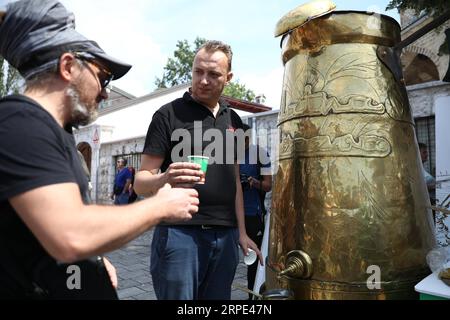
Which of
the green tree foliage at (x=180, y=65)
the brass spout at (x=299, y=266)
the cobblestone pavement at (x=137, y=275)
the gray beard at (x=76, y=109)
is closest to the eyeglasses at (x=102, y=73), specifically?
the gray beard at (x=76, y=109)

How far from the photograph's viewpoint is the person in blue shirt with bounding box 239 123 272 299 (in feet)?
14.2

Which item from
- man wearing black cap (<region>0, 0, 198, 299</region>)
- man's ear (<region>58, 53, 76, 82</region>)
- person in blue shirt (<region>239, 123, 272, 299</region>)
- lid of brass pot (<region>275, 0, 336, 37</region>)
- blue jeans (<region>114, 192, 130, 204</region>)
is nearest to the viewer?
man wearing black cap (<region>0, 0, 198, 299</region>)

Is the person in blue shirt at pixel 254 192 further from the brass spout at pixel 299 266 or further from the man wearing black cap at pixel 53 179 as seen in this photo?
the man wearing black cap at pixel 53 179

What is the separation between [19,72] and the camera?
52.6 inches

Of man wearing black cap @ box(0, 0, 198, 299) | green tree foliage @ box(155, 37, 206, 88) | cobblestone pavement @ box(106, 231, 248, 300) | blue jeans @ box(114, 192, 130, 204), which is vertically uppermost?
green tree foliage @ box(155, 37, 206, 88)

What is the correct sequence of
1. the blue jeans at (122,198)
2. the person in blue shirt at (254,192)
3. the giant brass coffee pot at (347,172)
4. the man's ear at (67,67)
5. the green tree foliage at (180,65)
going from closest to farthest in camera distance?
the man's ear at (67,67) → the giant brass coffee pot at (347,172) → the person in blue shirt at (254,192) → the blue jeans at (122,198) → the green tree foliage at (180,65)

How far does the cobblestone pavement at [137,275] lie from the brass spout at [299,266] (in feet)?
5.35

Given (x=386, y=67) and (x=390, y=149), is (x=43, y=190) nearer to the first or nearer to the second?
(x=390, y=149)

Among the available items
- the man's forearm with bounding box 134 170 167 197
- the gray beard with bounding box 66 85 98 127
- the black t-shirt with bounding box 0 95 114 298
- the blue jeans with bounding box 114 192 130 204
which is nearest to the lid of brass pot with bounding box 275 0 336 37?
the man's forearm with bounding box 134 170 167 197

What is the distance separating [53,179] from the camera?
104 cm

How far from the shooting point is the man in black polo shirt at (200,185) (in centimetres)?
212

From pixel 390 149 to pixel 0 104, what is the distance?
196 cm

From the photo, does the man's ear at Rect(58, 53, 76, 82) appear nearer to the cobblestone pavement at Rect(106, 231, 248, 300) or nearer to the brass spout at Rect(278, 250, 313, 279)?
the brass spout at Rect(278, 250, 313, 279)
